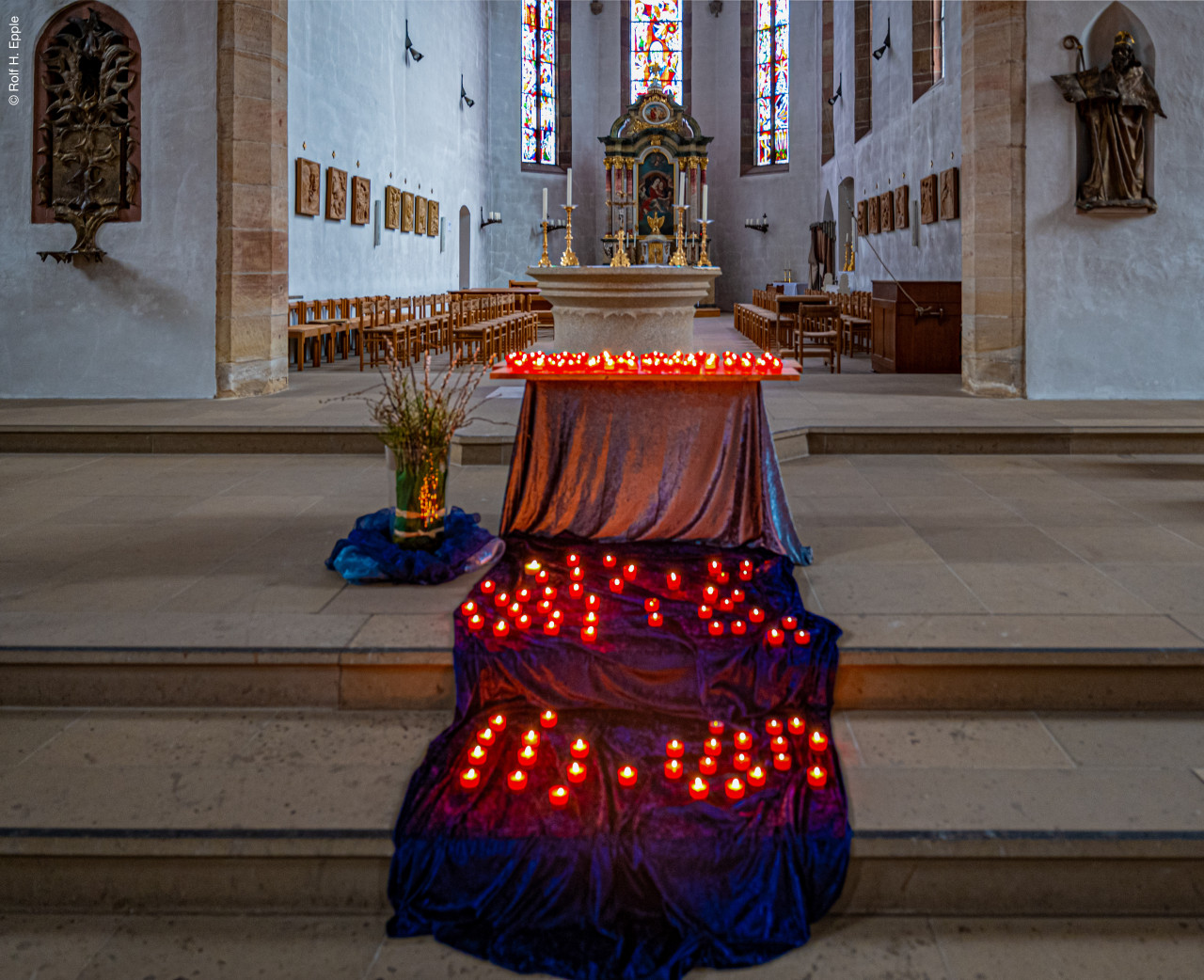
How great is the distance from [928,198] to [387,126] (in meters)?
7.63

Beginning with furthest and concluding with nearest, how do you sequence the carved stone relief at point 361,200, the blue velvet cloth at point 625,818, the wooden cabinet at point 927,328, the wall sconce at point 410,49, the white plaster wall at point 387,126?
1. the wall sconce at point 410,49
2. the carved stone relief at point 361,200
3. the white plaster wall at point 387,126
4. the wooden cabinet at point 927,328
5. the blue velvet cloth at point 625,818

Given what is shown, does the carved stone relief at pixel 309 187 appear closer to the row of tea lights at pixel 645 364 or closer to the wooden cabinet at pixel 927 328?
the wooden cabinet at pixel 927 328

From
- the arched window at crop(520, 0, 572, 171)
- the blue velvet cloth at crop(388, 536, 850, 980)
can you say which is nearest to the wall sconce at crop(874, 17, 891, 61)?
the arched window at crop(520, 0, 572, 171)

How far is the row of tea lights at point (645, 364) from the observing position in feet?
15.4

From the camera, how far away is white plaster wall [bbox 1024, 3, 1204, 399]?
862cm

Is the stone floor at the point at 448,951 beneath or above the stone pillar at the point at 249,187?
beneath

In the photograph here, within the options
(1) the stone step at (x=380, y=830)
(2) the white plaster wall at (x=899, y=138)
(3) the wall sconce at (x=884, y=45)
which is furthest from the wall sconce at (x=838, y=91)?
(1) the stone step at (x=380, y=830)

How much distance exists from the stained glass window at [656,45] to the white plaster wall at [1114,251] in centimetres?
1978

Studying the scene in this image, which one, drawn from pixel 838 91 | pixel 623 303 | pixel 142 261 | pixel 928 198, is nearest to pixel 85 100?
pixel 142 261

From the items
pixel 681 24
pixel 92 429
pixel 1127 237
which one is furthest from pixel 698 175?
pixel 92 429

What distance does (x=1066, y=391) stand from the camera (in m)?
8.97

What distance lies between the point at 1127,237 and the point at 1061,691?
6617 millimetres

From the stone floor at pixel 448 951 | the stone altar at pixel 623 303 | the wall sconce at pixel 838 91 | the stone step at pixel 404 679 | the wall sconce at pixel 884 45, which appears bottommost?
the stone floor at pixel 448 951

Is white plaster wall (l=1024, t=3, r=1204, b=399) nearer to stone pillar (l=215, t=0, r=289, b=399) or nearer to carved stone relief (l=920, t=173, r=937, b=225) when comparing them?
carved stone relief (l=920, t=173, r=937, b=225)
